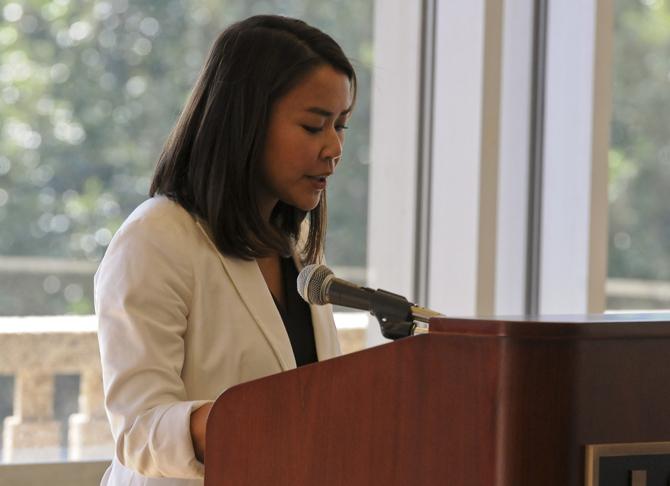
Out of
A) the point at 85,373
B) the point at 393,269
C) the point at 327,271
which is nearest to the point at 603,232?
the point at 393,269

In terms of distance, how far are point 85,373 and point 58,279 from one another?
30 cm

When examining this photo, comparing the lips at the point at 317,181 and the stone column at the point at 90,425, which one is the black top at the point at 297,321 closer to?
the lips at the point at 317,181

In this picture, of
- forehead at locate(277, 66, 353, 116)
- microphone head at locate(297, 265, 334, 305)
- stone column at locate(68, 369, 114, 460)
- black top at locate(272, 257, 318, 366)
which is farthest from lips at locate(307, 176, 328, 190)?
stone column at locate(68, 369, 114, 460)

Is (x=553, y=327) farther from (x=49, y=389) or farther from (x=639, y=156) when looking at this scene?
(x=639, y=156)

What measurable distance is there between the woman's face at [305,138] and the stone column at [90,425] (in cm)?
150

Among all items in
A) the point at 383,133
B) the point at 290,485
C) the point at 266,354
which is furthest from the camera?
the point at 383,133

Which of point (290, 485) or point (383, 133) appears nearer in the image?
point (290, 485)

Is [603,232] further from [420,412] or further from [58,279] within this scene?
[420,412]

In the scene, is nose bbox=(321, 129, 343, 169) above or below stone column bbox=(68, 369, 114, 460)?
above

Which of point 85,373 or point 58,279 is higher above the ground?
point 58,279

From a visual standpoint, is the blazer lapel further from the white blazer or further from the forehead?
the forehead

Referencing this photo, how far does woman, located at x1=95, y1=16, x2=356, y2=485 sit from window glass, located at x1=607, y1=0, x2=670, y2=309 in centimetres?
176

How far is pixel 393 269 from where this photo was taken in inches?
137

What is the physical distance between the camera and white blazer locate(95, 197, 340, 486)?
4.89 ft
